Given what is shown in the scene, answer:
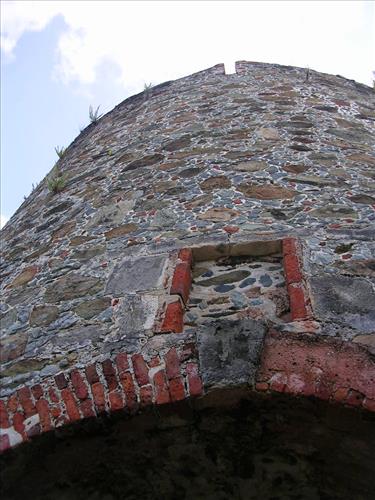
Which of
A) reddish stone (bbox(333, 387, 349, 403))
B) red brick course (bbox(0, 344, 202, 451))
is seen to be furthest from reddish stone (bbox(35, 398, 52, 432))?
reddish stone (bbox(333, 387, 349, 403))

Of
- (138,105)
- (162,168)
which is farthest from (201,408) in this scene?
(138,105)

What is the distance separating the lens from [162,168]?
4.43 metres

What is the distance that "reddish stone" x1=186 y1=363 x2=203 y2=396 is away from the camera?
2.39m

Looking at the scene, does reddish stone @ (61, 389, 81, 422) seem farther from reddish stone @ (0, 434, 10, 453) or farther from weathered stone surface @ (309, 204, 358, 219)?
weathered stone surface @ (309, 204, 358, 219)

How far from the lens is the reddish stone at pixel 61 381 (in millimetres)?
2549

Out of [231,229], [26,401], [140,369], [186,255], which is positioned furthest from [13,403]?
[231,229]

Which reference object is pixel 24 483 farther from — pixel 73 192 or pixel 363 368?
pixel 73 192

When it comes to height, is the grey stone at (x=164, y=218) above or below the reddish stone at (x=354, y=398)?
above

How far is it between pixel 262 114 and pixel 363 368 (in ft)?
10.5

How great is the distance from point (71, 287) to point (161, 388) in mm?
1070

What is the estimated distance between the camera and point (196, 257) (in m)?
3.31

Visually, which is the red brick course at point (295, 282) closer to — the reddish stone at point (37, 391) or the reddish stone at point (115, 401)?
the reddish stone at point (115, 401)

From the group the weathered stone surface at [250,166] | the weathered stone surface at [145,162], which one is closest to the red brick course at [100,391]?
the weathered stone surface at [250,166]

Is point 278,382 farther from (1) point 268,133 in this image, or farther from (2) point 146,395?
(1) point 268,133
